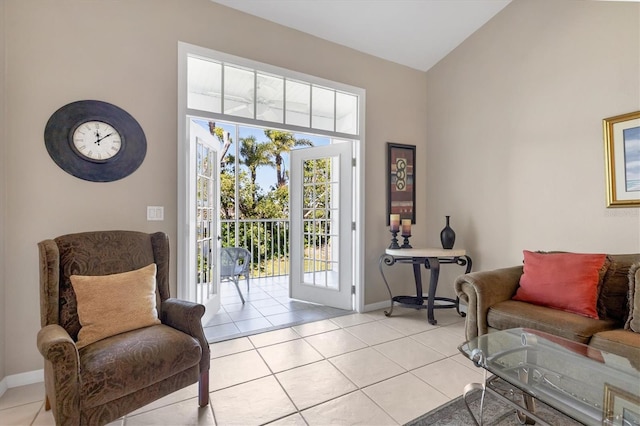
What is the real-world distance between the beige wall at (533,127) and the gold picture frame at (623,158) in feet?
0.21

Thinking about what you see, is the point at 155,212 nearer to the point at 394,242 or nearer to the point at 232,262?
the point at 232,262

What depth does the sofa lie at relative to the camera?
6.18ft

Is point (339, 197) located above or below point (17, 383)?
above

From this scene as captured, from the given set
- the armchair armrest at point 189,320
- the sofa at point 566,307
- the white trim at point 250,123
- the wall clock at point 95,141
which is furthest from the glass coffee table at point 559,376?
the wall clock at point 95,141

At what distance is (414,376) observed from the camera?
7.18 ft

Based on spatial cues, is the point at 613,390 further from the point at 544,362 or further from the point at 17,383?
the point at 17,383

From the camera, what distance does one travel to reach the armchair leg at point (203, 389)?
1832 millimetres

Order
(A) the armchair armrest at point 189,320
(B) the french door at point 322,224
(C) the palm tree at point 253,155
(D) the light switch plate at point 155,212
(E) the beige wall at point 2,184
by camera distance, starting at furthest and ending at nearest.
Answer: (C) the palm tree at point 253,155 < (B) the french door at point 322,224 < (D) the light switch plate at point 155,212 < (E) the beige wall at point 2,184 < (A) the armchair armrest at point 189,320

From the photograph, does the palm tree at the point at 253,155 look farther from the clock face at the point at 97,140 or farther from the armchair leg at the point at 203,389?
the armchair leg at the point at 203,389

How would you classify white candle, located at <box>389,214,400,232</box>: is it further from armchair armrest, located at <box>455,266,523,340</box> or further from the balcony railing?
the balcony railing

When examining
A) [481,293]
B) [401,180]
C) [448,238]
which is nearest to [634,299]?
[481,293]

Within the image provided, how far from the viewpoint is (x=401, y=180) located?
3803 millimetres

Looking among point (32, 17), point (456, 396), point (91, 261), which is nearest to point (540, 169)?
point (456, 396)

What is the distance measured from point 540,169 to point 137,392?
348 cm
